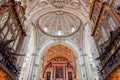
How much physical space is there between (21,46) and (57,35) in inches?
556

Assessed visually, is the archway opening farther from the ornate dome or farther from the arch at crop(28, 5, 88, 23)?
the arch at crop(28, 5, 88, 23)

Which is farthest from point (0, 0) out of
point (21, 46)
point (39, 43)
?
point (39, 43)

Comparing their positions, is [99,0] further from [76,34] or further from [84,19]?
[76,34]

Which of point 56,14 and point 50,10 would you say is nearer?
point 50,10

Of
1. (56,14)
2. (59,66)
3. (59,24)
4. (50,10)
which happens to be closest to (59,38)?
(59,24)

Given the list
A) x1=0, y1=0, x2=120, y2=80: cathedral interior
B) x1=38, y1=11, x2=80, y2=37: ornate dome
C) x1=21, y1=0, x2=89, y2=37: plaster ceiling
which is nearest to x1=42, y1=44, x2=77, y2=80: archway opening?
x1=0, y1=0, x2=120, y2=80: cathedral interior

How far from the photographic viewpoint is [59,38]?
25453 mm

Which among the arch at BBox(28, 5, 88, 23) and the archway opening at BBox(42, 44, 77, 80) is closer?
the arch at BBox(28, 5, 88, 23)

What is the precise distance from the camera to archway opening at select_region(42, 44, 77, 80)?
3014 cm

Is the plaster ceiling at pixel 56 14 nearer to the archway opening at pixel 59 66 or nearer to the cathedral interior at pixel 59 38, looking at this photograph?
the cathedral interior at pixel 59 38

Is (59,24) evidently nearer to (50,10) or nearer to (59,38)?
(59,38)

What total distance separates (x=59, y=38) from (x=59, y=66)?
29.7ft

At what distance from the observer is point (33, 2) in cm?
2034

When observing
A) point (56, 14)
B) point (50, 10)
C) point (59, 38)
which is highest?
point (56, 14)
